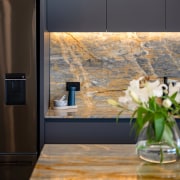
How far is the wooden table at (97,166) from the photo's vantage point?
1.35 metres

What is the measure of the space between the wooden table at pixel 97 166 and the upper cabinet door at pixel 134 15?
155 cm

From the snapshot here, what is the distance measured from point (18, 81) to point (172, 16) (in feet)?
5.13

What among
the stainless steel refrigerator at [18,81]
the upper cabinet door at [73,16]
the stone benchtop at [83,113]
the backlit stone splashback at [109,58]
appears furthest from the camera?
the backlit stone splashback at [109,58]

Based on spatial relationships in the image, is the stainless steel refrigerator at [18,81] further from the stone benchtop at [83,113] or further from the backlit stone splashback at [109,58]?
the backlit stone splashback at [109,58]

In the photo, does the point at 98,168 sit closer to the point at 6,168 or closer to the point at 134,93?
the point at 134,93

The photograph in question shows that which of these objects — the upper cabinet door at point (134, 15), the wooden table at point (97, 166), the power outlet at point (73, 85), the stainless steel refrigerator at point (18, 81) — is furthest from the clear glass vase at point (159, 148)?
the power outlet at point (73, 85)

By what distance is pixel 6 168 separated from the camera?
2691 millimetres

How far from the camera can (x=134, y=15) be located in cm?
302

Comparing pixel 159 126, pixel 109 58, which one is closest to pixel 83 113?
pixel 109 58

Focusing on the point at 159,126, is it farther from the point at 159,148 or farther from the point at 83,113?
the point at 83,113

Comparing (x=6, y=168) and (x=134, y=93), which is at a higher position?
(x=134, y=93)

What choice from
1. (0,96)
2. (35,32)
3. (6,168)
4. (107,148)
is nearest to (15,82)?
(0,96)

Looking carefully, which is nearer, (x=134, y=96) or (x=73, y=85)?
(x=134, y=96)

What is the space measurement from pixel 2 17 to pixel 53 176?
5.49ft
